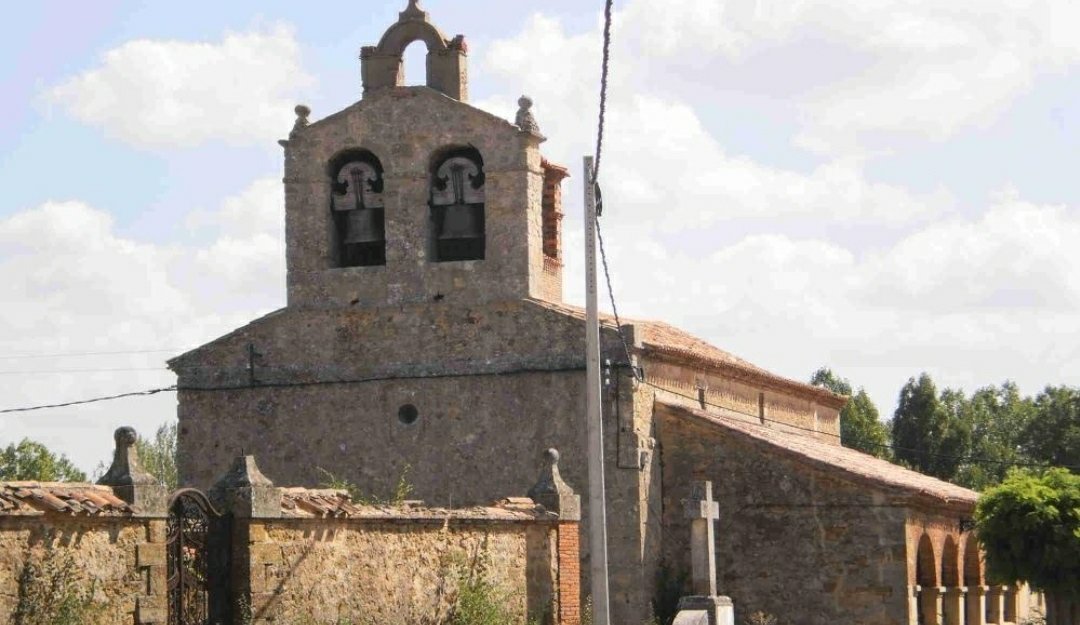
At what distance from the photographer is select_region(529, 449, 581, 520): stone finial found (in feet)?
81.9

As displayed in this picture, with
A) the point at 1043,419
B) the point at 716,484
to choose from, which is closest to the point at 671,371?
the point at 716,484

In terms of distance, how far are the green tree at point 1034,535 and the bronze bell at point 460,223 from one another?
9.35 m

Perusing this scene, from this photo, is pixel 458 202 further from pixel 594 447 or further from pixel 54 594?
pixel 54 594

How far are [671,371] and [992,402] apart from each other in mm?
60118

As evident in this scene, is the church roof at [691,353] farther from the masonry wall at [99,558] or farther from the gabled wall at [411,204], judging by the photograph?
the masonry wall at [99,558]

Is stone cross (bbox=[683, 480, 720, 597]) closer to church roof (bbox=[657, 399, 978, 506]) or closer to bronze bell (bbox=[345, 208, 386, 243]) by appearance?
church roof (bbox=[657, 399, 978, 506])

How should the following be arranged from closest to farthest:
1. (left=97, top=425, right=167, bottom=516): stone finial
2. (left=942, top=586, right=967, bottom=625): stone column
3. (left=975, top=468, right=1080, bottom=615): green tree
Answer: (left=97, top=425, right=167, bottom=516): stone finial < (left=975, top=468, right=1080, bottom=615): green tree < (left=942, top=586, right=967, bottom=625): stone column

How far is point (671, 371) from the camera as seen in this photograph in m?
32.1

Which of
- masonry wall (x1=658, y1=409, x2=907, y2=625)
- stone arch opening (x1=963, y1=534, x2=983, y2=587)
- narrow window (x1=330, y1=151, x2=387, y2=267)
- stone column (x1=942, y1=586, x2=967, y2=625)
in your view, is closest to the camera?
masonry wall (x1=658, y1=409, x2=907, y2=625)

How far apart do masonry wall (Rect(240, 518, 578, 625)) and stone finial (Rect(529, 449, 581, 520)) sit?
242 mm

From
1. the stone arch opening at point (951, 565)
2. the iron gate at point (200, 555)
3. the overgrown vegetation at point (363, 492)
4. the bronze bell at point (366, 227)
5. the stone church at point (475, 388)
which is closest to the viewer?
the iron gate at point (200, 555)

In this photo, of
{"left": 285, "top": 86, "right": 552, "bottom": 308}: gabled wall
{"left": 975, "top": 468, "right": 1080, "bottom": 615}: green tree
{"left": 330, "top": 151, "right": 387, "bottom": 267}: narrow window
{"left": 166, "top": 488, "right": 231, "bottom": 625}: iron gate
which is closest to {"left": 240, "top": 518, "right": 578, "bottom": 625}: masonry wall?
{"left": 166, "top": 488, "right": 231, "bottom": 625}: iron gate

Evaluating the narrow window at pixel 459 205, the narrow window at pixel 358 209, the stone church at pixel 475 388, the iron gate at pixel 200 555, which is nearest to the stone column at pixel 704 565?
the stone church at pixel 475 388

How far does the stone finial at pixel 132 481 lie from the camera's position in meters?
18.1
